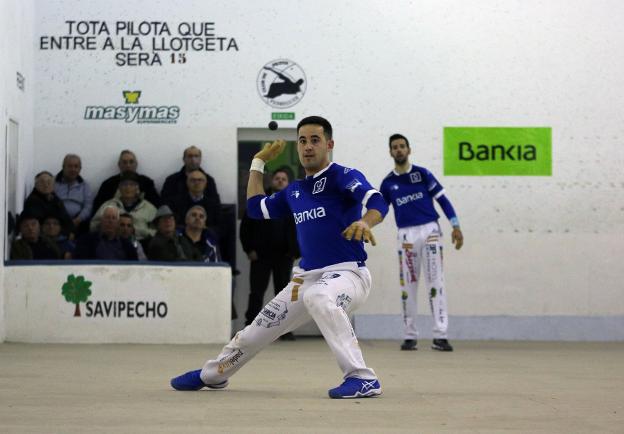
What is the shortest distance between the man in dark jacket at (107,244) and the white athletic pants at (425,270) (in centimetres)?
322

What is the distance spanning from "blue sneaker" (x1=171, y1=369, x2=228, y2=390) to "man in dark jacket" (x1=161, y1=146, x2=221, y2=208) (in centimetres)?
733

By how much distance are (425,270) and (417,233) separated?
427 millimetres

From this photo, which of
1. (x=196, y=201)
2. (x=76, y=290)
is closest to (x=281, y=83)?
(x=196, y=201)

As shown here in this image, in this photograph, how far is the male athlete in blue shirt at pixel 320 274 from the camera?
8.29 meters

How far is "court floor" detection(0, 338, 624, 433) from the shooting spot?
6875mm

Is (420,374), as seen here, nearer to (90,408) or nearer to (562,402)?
(562,402)

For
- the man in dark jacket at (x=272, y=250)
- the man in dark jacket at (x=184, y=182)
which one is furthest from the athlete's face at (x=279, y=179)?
the man in dark jacket at (x=184, y=182)

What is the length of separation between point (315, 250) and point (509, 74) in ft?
29.1

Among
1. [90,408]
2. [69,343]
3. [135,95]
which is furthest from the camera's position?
[135,95]

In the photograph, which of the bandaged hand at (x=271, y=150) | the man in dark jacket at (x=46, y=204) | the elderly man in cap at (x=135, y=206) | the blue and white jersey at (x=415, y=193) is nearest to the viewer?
the bandaged hand at (x=271, y=150)

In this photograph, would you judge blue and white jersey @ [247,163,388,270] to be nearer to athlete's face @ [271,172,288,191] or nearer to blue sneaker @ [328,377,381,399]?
blue sneaker @ [328,377,381,399]

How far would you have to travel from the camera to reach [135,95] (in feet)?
54.3

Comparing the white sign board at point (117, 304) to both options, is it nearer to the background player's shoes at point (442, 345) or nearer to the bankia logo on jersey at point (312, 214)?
the background player's shoes at point (442, 345)

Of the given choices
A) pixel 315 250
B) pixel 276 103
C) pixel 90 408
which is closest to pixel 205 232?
pixel 276 103
